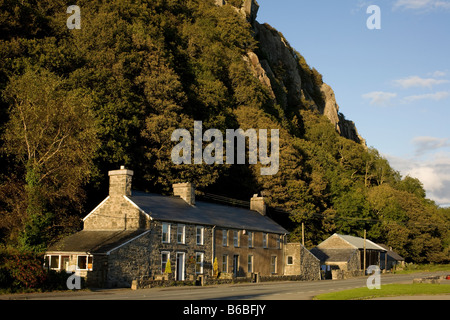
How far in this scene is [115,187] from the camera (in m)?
47.0

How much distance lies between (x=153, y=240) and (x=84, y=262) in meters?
5.62

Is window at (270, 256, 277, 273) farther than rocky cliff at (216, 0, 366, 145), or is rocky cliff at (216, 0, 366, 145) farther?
rocky cliff at (216, 0, 366, 145)

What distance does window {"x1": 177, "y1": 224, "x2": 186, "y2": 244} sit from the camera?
4767cm

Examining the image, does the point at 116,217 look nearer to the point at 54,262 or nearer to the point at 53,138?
the point at 54,262

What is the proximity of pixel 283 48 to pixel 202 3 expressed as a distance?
33262 mm

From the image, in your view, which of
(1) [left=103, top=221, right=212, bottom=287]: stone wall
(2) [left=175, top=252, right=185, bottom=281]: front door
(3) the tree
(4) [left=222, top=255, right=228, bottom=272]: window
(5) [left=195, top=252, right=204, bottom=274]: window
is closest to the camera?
(3) the tree

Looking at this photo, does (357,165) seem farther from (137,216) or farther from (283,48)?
(137,216)

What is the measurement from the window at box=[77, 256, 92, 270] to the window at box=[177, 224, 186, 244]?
331 inches

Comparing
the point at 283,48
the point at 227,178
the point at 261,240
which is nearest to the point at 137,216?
the point at 261,240

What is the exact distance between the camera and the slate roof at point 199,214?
4678cm

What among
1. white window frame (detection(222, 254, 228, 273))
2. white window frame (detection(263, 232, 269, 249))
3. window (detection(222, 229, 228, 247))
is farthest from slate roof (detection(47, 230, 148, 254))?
white window frame (detection(263, 232, 269, 249))

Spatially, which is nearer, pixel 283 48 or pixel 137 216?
pixel 137 216

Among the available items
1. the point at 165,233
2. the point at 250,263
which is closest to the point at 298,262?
the point at 250,263

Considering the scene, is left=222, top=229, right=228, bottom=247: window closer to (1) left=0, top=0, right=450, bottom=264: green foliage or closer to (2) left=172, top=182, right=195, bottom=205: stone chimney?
(2) left=172, top=182, right=195, bottom=205: stone chimney
